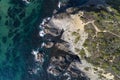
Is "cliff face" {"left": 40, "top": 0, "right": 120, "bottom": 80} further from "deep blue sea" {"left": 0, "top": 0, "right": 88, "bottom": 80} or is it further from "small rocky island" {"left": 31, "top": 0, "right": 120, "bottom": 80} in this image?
"deep blue sea" {"left": 0, "top": 0, "right": 88, "bottom": 80}

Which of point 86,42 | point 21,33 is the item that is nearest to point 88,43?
point 86,42

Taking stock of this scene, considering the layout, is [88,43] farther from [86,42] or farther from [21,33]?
[21,33]

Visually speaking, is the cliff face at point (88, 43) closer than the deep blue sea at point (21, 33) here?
Yes

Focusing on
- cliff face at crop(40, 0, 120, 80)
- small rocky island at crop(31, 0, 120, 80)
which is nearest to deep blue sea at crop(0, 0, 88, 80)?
small rocky island at crop(31, 0, 120, 80)

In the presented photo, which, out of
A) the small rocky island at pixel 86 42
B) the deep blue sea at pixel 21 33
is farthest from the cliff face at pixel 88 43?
the deep blue sea at pixel 21 33

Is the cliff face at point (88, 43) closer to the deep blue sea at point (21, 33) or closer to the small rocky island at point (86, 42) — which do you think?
the small rocky island at point (86, 42)

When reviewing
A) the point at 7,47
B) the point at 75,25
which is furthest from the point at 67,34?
the point at 7,47
